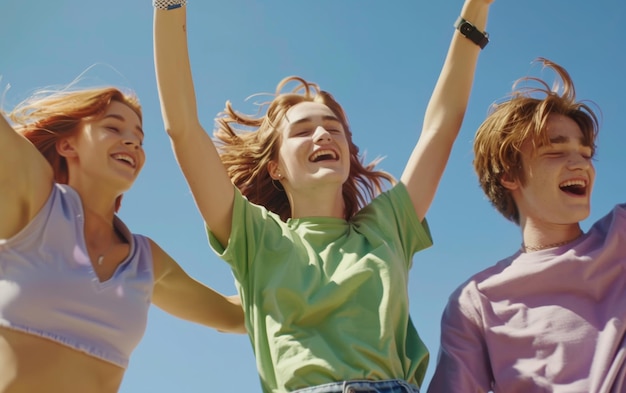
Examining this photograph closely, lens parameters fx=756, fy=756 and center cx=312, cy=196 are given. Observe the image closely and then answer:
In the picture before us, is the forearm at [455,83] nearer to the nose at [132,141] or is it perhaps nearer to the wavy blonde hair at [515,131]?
the wavy blonde hair at [515,131]

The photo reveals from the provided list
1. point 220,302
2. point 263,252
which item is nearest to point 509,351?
point 263,252

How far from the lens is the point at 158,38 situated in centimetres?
365

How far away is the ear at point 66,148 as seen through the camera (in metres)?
3.90

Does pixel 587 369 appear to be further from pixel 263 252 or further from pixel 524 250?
pixel 263 252

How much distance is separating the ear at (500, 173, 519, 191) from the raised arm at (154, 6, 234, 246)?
1599 millimetres

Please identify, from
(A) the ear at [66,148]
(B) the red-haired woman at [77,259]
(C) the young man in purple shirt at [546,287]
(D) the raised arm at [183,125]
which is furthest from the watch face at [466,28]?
(A) the ear at [66,148]

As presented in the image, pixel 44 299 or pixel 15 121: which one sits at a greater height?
pixel 15 121

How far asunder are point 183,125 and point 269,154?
752 mm

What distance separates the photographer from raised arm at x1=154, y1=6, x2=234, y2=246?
3.64 metres

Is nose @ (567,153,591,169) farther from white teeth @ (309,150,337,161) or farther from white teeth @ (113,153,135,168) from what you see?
white teeth @ (113,153,135,168)

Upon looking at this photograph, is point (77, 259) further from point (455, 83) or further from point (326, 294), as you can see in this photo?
point (455, 83)

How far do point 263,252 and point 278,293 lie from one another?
11.1 inches

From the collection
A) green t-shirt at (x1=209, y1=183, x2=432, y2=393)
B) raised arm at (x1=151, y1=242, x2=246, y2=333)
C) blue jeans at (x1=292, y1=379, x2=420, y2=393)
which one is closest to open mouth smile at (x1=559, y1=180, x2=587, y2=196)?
green t-shirt at (x1=209, y1=183, x2=432, y2=393)

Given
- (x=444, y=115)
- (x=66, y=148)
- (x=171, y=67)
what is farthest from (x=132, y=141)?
(x=444, y=115)
